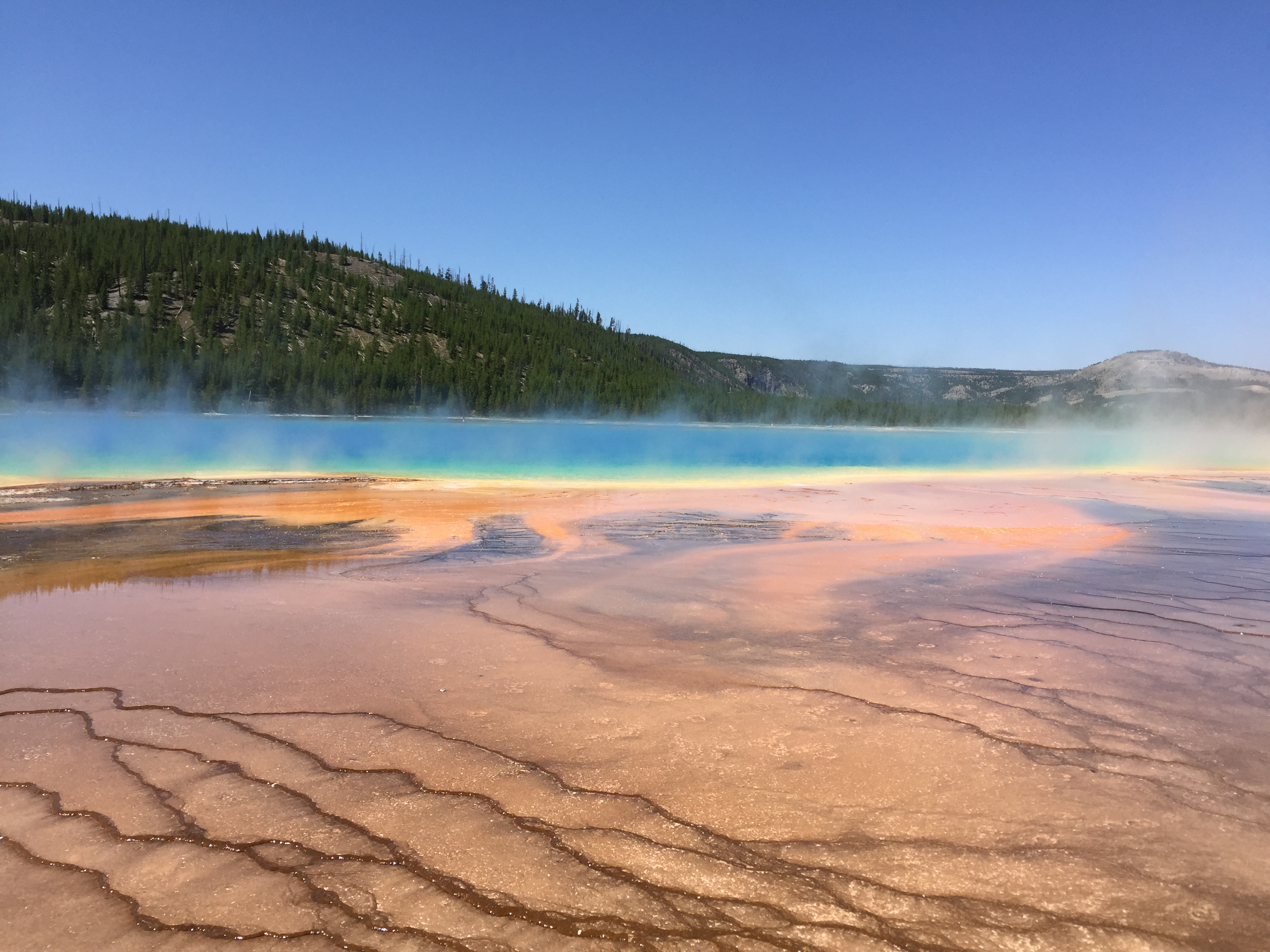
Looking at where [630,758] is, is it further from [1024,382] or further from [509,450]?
[1024,382]

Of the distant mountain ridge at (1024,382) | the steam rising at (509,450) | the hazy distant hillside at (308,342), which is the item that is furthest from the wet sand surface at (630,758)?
the distant mountain ridge at (1024,382)

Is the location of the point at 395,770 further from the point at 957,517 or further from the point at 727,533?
the point at 957,517

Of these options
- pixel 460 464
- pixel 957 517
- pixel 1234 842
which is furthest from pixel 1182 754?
pixel 460 464

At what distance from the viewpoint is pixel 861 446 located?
53.3 metres

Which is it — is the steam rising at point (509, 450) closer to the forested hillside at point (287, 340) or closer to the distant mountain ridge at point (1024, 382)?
the forested hillside at point (287, 340)

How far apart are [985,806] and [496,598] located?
4274mm

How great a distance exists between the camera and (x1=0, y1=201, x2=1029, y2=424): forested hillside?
75.1 metres

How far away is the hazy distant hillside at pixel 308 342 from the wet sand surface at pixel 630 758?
251 feet

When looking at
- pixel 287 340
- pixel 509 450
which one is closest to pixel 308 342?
pixel 287 340

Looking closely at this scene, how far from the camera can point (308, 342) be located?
93.8 m

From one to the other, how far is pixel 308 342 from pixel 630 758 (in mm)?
99731

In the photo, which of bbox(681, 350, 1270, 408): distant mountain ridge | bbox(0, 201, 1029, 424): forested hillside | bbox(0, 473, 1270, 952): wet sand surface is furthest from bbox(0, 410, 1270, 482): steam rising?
bbox(681, 350, 1270, 408): distant mountain ridge

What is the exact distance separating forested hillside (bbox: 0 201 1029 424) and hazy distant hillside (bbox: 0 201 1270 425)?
0.25m

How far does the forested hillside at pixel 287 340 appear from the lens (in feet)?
246
